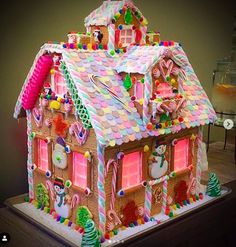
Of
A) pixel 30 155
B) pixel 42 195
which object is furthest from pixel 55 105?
pixel 42 195

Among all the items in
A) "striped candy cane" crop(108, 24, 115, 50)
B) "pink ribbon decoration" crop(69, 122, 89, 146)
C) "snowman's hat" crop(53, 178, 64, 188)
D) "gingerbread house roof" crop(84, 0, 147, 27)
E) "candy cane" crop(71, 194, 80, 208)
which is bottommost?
"candy cane" crop(71, 194, 80, 208)

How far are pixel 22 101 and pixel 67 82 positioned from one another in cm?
72

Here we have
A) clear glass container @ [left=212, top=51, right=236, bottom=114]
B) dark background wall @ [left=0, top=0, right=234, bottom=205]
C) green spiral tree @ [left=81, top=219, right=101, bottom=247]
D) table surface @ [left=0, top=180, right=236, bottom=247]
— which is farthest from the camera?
clear glass container @ [left=212, top=51, right=236, bottom=114]

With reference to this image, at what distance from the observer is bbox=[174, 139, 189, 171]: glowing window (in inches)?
171

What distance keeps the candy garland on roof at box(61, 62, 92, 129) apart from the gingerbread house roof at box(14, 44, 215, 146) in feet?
0.10

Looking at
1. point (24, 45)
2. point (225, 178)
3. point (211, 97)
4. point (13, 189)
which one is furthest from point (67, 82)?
point (211, 97)

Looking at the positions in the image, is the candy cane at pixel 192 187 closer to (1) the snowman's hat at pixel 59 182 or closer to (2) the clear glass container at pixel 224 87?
(1) the snowman's hat at pixel 59 182

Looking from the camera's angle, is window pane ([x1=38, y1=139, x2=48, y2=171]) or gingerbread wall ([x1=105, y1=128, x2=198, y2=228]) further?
window pane ([x1=38, y1=139, x2=48, y2=171])

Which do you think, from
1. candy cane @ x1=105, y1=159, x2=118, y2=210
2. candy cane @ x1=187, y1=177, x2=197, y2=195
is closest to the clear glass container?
candy cane @ x1=187, y1=177, x2=197, y2=195

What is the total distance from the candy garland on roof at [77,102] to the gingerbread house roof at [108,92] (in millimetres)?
31

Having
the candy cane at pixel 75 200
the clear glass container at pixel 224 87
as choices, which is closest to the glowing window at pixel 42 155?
the candy cane at pixel 75 200

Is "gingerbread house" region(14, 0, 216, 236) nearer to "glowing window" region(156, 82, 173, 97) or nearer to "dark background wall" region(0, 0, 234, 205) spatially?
"glowing window" region(156, 82, 173, 97)

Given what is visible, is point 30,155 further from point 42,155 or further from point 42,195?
point 42,195

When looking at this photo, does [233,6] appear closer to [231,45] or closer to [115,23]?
[231,45]
